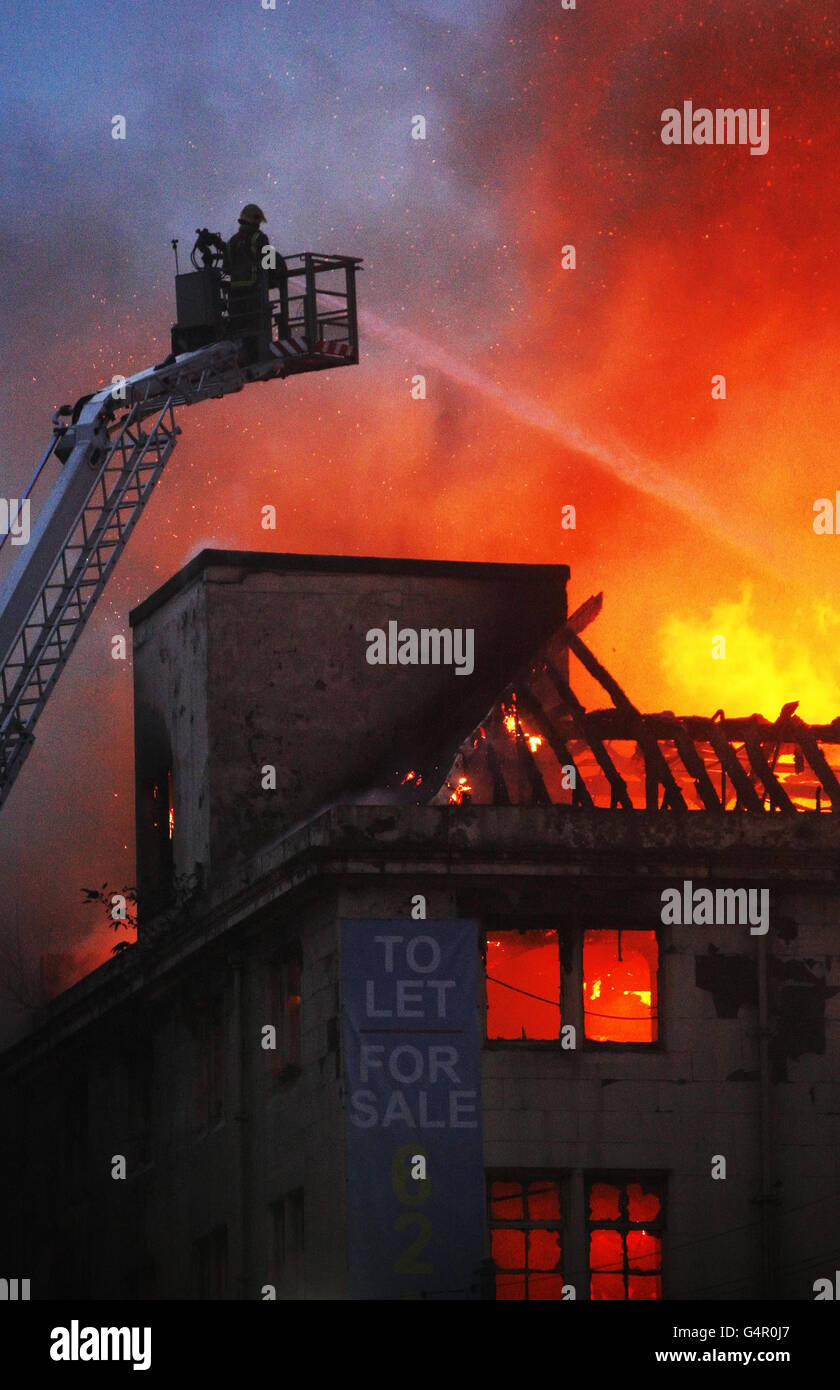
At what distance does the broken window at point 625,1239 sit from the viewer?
128ft

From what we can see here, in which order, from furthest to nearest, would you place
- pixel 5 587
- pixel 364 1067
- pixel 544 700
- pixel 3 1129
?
pixel 3 1129 < pixel 544 700 < pixel 5 587 < pixel 364 1067

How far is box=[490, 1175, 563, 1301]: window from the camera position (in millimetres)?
38750

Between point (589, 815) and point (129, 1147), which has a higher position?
point (589, 815)

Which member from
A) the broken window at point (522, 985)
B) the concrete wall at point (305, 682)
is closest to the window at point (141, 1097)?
the concrete wall at point (305, 682)

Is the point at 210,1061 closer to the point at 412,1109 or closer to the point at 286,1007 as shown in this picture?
the point at 286,1007

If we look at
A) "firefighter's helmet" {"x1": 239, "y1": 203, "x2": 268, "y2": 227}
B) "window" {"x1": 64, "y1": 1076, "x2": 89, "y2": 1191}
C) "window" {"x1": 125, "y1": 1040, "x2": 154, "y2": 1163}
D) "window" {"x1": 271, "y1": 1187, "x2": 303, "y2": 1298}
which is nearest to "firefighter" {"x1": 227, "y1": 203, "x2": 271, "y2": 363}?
"firefighter's helmet" {"x1": 239, "y1": 203, "x2": 268, "y2": 227}

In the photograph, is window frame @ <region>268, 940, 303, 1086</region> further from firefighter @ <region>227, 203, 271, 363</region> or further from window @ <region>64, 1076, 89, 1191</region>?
window @ <region>64, 1076, 89, 1191</region>

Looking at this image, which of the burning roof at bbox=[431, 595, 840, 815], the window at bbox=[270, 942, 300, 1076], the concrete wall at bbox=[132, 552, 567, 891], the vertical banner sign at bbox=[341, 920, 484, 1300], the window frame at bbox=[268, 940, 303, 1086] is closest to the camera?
the vertical banner sign at bbox=[341, 920, 484, 1300]

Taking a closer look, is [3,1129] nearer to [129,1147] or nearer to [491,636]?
[129,1147]

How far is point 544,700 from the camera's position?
44.6 m

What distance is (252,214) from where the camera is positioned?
141 ft

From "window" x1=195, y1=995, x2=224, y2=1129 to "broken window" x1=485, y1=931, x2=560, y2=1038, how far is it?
5.59m
